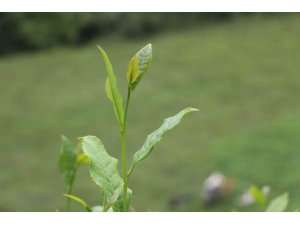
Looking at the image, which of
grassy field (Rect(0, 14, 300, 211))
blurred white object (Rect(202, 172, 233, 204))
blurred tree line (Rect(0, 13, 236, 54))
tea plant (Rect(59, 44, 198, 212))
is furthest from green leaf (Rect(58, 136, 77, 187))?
blurred tree line (Rect(0, 13, 236, 54))

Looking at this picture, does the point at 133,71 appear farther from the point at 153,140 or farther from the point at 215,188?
the point at 215,188

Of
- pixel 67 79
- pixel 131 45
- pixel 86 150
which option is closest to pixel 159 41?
pixel 131 45

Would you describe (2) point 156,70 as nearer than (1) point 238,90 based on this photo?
No

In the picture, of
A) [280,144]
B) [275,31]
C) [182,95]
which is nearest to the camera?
[280,144]

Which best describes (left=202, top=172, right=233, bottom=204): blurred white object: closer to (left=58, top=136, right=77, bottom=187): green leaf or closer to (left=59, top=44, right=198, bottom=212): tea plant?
(left=58, top=136, right=77, bottom=187): green leaf

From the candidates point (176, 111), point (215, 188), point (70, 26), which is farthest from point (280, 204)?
point (70, 26)

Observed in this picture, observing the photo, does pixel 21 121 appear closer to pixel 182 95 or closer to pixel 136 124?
pixel 136 124

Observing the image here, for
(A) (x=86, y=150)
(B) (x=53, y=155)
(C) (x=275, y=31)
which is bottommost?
(B) (x=53, y=155)
